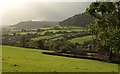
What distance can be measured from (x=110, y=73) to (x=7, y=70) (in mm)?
14251

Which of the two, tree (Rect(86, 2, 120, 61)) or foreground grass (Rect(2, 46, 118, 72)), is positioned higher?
tree (Rect(86, 2, 120, 61))

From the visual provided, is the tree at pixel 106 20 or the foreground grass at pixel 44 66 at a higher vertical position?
the tree at pixel 106 20

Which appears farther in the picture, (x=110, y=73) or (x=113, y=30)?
(x=113, y=30)

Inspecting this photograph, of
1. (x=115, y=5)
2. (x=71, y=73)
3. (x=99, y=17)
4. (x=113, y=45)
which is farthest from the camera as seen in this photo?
(x=99, y=17)

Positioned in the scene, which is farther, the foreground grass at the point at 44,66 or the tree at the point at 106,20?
the tree at the point at 106,20

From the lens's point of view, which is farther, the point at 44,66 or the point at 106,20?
the point at 106,20

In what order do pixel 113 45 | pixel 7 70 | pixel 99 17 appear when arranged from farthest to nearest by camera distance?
pixel 99 17, pixel 113 45, pixel 7 70

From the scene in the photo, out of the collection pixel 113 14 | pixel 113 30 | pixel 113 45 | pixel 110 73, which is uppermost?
pixel 113 14

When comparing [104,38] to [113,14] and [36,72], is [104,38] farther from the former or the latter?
[36,72]

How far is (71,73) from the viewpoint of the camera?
93.6 feet

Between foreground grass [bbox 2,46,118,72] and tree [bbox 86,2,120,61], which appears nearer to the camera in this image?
foreground grass [bbox 2,46,118,72]

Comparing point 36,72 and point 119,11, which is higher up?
point 119,11

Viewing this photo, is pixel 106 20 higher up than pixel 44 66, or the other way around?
pixel 106 20

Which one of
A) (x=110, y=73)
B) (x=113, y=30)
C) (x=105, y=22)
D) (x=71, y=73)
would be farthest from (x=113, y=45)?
(x=71, y=73)
